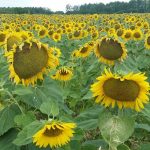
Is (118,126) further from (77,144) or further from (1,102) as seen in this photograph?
(1,102)

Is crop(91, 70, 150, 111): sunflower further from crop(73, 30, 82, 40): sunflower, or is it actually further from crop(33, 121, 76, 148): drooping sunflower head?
crop(73, 30, 82, 40): sunflower

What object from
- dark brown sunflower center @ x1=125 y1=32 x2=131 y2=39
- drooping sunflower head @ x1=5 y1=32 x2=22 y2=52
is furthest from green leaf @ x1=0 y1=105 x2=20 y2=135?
dark brown sunflower center @ x1=125 y1=32 x2=131 y2=39

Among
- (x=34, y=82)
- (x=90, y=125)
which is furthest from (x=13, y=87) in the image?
(x=90, y=125)

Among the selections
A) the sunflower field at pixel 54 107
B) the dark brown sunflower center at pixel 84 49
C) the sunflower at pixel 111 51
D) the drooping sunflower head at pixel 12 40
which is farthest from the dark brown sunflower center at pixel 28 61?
the dark brown sunflower center at pixel 84 49

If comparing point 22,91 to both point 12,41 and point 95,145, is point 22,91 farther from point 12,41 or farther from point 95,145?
point 12,41

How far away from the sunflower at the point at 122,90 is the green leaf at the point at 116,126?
0.29ft

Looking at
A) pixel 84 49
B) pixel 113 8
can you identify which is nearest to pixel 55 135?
pixel 84 49

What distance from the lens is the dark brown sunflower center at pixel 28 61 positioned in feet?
7.12

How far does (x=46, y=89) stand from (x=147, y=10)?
108 ft

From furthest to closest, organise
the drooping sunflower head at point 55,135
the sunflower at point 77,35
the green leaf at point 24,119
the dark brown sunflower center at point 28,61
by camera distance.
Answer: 1. the sunflower at point 77,35
2. the dark brown sunflower center at point 28,61
3. the green leaf at point 24,119
4. the drooping sunflower head at point 55,135

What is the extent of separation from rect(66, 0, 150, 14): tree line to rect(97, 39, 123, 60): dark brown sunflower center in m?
31.1

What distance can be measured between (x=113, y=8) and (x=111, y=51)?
33722mm

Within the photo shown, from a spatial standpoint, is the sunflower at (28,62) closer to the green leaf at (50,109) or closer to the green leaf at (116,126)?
the green leaf at (50,109)

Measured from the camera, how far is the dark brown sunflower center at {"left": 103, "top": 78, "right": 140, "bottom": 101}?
188 centimetres
